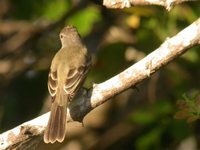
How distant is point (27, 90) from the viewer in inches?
412

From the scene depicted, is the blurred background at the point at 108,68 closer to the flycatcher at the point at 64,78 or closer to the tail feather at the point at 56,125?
the flycatcher at the point at 64,78

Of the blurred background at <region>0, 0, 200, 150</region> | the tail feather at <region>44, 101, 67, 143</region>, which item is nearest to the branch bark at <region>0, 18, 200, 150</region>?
the tail feather at <region>44, 101, 67, 143</region>

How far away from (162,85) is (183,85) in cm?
58

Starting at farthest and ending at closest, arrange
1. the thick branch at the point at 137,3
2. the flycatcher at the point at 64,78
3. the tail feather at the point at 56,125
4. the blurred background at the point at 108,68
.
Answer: the blurred background at the point at 108,68
the flycatcher at the point at 64,78
the tail feather at the point at 56,125
the thick branch at the point at 137,3

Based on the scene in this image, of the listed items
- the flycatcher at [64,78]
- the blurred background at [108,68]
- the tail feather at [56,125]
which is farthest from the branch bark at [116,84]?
the blurred background at [108,68]

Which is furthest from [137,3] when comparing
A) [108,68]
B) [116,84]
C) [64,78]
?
[108,68]

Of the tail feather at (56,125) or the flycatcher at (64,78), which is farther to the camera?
the flycatcher at (64,78)

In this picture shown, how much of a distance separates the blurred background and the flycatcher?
2.32 feet

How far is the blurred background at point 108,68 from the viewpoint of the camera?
9000 mm

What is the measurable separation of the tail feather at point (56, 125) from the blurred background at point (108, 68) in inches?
63.7

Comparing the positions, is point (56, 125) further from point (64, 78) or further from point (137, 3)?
point (137, 3)

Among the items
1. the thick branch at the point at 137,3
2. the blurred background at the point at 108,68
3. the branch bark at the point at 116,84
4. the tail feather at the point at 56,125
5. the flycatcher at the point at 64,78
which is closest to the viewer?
the branch bark at the point at 116,84

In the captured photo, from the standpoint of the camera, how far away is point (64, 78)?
7.54 metres

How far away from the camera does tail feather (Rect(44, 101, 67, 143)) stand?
6.70 metres
